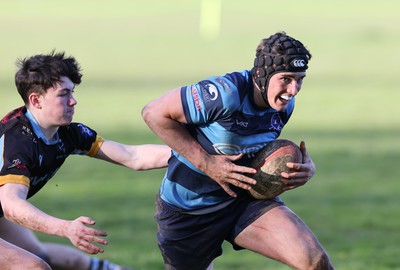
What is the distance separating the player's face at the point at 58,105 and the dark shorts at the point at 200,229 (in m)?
1.04

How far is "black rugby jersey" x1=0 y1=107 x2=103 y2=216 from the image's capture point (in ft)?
23.3

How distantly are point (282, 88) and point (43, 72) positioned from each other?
1.69m

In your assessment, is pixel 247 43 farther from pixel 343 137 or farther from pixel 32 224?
pixel 32 224

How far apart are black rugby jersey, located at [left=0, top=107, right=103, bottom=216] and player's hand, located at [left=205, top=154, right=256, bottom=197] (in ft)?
3.71

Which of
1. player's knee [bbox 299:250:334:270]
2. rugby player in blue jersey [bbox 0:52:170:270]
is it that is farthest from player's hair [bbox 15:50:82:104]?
player's knee [bbox 299:250:334:270]

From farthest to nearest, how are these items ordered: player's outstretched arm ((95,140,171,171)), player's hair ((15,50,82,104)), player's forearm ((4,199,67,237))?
1. player's outstretched arm ((95,140,171,171))
2. player's hair ((15,50,82,104))
3. player's forearm ((4,199,67,237))

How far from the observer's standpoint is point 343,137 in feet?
65.8

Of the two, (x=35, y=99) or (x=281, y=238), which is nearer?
(x=281, y=238)

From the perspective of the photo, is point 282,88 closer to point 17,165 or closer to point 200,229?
point 200,229

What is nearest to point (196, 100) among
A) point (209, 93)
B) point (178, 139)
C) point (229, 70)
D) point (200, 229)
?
point (209, 93)

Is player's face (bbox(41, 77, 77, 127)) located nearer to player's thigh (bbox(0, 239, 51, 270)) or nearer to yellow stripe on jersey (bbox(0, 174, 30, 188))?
yellow stripe on jersey (bbox(0, 174, 30, 188))

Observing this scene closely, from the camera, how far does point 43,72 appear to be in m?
7.48

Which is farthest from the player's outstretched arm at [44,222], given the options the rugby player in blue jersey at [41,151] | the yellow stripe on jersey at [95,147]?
the yellow stripe on jersey at [95,147]

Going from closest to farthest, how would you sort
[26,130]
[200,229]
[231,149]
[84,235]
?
[84,235], [26,130], [231,149], [200,229]
